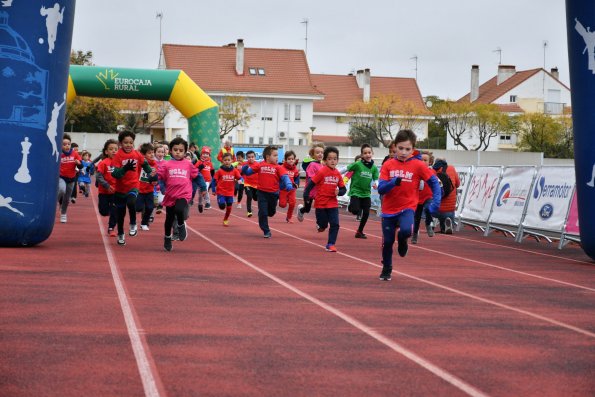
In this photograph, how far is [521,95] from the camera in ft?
312

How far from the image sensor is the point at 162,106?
259 ft

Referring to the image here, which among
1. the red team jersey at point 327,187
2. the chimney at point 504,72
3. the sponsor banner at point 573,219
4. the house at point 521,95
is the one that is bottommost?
the sponsor banner at point 573,219

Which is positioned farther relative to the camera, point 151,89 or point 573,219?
point 151,89

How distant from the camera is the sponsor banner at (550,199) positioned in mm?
19422

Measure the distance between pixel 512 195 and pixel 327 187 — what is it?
582 centimetres

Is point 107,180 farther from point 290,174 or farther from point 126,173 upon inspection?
point 290,174

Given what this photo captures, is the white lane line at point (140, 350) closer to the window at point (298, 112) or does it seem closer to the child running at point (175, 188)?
the child running at point (175, 188)

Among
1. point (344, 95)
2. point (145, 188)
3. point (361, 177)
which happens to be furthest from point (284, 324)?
point (344, 95)

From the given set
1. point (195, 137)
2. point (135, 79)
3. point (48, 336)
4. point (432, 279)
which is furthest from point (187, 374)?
point (195, 137)

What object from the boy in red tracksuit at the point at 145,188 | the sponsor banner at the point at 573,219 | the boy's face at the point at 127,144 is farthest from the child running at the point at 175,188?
the sponsor banner at the point at 573,219

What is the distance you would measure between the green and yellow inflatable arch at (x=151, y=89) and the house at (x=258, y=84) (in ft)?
139

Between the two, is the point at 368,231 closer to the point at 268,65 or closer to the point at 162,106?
the point at 162,106

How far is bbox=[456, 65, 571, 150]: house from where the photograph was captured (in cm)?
9319

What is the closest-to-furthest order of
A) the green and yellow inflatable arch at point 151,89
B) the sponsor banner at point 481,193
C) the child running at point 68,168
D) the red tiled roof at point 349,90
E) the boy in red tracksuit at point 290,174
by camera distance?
the child running at point 68,168
the boy in red tracksuit at point 290,174
the sponsor banner at point 481,193
the green and yellow inflatable arch at point 151,89
the red tiled roof at point 349,90
